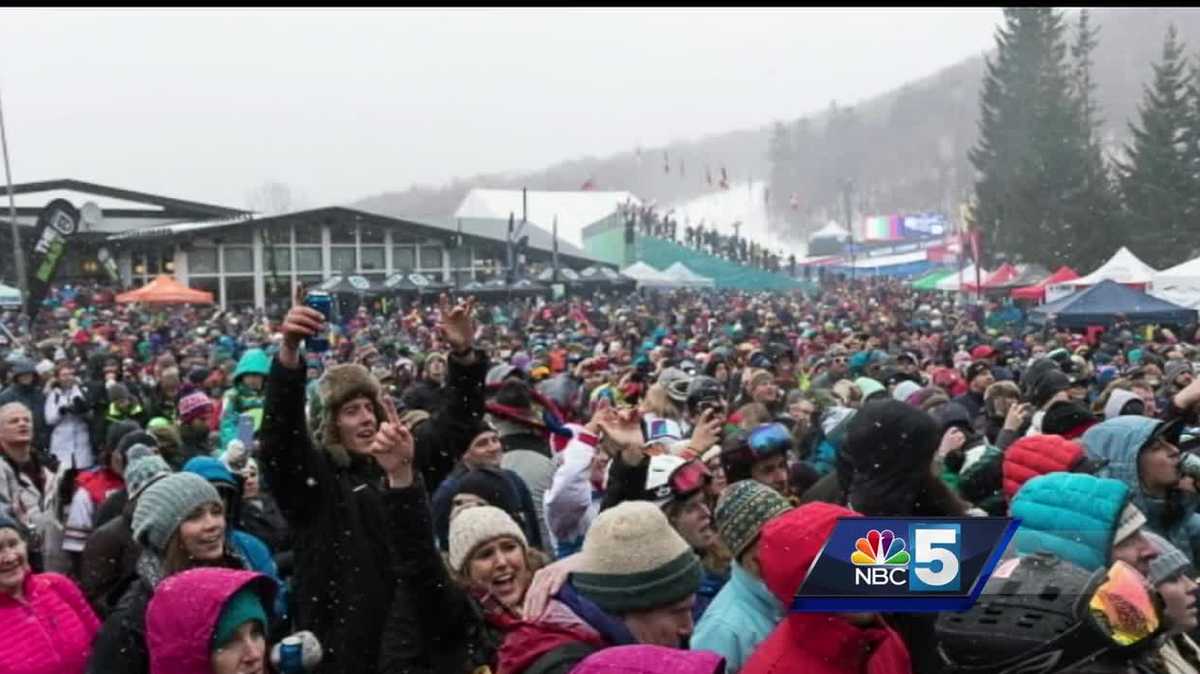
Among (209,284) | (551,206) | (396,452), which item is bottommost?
(396,452)

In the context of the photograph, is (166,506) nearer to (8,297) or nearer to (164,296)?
(8,297)

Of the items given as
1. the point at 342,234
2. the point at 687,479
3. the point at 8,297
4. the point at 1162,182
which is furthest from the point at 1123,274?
the point at 342,234

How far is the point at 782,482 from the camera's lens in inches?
194

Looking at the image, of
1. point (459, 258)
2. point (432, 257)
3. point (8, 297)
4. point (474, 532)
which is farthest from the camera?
point (459, 258)

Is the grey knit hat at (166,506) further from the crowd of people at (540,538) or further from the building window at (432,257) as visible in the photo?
the building window at (432,257)

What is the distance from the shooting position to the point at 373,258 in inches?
1596

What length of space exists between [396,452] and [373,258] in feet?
126

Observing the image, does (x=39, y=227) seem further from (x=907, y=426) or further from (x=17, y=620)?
(x=907, y=426)

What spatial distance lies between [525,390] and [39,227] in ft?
40.5

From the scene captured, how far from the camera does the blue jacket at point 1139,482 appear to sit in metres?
3.98

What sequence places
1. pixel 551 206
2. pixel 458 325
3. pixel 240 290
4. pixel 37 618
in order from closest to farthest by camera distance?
pixel 37 618 → pixel 458 325 → pixel 240 290 → pixel 551 206

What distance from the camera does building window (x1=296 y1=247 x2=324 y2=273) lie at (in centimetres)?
3925

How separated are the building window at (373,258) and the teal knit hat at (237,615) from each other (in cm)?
3805

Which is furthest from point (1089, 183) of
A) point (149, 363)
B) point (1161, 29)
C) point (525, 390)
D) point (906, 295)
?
point (1161, 29)
